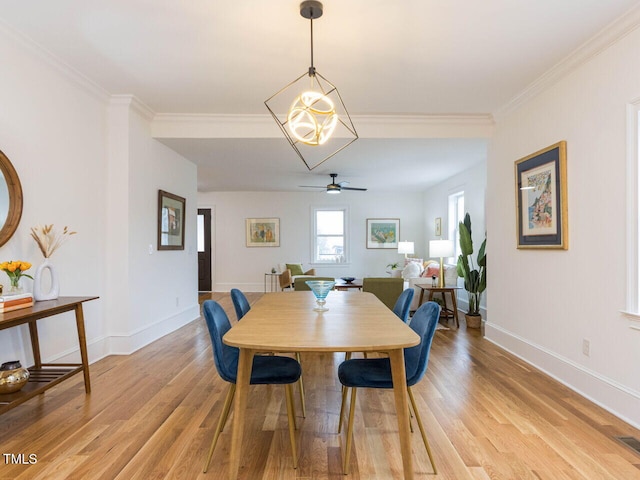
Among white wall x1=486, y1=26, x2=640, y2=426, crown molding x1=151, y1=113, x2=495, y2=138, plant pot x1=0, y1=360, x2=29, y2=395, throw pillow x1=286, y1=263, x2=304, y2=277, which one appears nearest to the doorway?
throw pillow x1=286, y1=263, x2=304, y2=277

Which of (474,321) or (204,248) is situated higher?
(204,248)

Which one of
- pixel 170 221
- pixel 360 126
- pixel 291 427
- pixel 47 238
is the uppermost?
pixel 360 126

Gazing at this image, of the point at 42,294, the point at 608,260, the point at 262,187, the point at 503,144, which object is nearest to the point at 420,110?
the point at 503,144

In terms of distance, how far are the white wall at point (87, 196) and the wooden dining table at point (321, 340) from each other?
201 centimetres

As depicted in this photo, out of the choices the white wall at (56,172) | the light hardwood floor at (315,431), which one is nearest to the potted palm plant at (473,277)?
the light hardwood floor at (315,431)

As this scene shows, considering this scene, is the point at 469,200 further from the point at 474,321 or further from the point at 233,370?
the point at 233,370

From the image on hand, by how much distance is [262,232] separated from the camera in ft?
29.2

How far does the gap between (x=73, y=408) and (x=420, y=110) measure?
161 inches

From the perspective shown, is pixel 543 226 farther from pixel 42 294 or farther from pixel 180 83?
pixel 42 294

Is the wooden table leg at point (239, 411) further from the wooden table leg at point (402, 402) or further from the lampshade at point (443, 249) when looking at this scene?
the lampshade at point (443, 249)

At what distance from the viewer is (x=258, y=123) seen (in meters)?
4.33

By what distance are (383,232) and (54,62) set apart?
23.3 ft

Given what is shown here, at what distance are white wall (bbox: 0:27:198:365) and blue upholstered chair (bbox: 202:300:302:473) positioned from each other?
172 centimetres

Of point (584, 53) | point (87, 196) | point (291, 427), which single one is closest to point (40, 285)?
point (87, 196)
